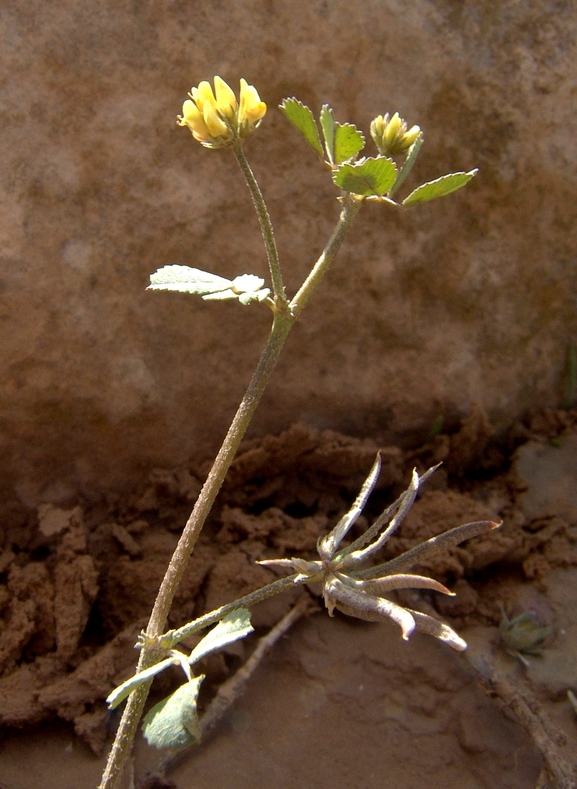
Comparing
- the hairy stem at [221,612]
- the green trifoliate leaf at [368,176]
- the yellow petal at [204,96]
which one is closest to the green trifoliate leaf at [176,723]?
the hairy stem at [221,612]

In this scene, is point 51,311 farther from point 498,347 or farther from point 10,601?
point 498,347

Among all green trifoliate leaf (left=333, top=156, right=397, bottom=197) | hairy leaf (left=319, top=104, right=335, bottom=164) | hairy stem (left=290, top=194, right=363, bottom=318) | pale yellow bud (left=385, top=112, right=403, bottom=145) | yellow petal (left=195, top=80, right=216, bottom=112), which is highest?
yellow petal (left=195, top=80, right=216, bottom=112)

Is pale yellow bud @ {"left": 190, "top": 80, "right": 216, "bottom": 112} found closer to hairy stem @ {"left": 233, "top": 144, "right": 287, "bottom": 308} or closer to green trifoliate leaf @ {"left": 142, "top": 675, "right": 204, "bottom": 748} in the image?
hairy stem @ {"left": 233, "top": 144, "right": 287, "bottom": 308}

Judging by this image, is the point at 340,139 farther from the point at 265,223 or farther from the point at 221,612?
the point at 221,612

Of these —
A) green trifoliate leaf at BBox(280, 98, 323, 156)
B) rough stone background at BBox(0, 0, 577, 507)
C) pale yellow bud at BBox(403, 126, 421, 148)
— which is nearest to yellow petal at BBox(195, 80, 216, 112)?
green trifoliate leaf at BBox(280, 98, 323, 156)

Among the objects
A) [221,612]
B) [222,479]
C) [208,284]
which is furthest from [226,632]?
[208,284]

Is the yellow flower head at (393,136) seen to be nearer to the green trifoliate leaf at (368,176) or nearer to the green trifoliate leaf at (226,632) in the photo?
the green trifoliate leaf at (368,176)
